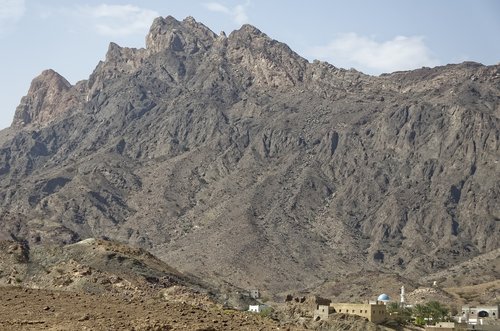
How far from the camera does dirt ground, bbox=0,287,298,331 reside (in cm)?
3338

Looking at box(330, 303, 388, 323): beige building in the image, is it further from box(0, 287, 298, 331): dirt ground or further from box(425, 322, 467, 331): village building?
box(0, 287, 298, 331): dirt ground

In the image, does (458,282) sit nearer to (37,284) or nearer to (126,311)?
(37,284)

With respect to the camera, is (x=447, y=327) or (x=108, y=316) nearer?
(x=108, y=316)

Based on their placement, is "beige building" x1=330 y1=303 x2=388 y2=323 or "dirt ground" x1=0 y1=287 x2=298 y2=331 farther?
"beige building" x1=330 y1=303 x2=388 y2=323

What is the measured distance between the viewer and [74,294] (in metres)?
42.1

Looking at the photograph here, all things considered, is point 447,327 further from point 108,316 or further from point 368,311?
point 108,316

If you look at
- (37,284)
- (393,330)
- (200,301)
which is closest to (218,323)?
(200,301)

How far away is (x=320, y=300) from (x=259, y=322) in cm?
6162

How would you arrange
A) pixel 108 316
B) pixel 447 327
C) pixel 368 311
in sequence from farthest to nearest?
pixel 368 311, pixel 447 327, pixel 108 316

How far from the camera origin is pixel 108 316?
34906 millimetres

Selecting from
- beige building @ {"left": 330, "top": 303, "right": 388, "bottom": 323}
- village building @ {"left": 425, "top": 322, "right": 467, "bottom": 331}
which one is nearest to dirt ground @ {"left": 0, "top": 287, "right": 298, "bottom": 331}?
village building @ {"left": 425, "top": 322, "right": 467, "bottom": 331}

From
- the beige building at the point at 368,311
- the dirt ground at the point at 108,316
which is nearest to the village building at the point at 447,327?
the beige building at the point at 368,311

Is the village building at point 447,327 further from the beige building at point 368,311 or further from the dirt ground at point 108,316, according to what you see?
the dirt ground at point 108,316

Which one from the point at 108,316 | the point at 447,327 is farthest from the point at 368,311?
the point at 108,316
